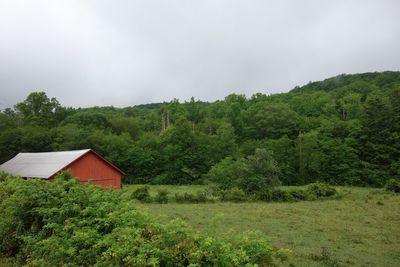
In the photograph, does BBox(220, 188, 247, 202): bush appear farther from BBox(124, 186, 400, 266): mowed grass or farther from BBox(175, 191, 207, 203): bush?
BBox(124, 186, 400, 266): mowed grass

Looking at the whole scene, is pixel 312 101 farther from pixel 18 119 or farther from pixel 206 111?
pixel 18 119

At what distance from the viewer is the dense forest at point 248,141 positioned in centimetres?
5247

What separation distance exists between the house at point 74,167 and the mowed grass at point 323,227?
1027 cm

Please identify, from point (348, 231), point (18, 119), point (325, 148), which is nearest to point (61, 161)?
point (348, 231)

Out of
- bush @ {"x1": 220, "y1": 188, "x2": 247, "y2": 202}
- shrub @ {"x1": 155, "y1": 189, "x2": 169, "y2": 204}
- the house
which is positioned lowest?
bush @ {"x1": 220, "y1": 188, "x2": 247, "y2": 202}

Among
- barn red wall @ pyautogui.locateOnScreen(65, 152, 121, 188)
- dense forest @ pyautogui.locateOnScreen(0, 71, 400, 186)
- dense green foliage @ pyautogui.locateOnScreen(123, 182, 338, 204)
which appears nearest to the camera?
dense green foliage @ pyautogui.locateOnScreen(123, 182, 338, 204)

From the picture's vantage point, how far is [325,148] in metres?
54.8

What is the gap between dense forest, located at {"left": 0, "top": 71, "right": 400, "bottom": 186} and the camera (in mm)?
52469

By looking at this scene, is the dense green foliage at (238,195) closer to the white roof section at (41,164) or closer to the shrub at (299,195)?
the shrub at (299,195)

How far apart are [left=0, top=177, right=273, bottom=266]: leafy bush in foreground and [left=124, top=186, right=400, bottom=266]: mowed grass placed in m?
0.92

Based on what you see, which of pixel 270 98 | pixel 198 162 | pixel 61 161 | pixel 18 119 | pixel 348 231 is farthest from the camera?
pixel 270 98

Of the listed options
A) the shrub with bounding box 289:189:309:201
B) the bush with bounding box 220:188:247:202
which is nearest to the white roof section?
the bush with bounding box 220:188:247:202

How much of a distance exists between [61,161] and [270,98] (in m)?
63.7

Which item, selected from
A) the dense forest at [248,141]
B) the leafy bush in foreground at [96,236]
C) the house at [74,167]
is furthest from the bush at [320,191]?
the leafy bush in foreground at [96,236]
